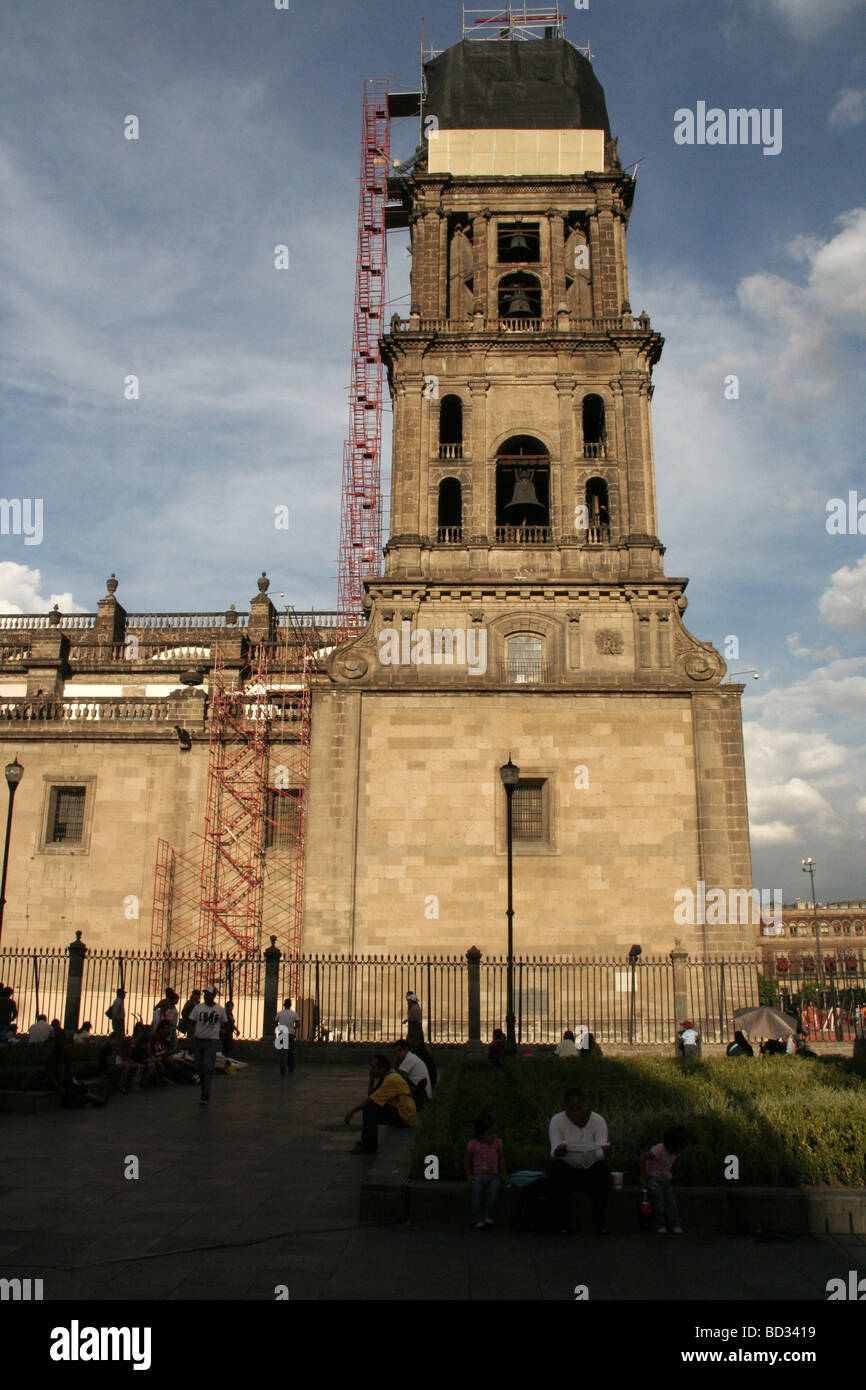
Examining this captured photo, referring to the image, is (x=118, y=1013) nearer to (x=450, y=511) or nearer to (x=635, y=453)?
(x=450, y=511)

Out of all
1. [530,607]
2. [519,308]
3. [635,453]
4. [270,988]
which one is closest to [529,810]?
[530,607]

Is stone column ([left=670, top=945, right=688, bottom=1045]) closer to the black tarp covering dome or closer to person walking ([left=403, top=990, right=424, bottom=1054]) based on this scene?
person walking ([left=403, top=990, right=424, bottom=1054])

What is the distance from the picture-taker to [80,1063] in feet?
58.2

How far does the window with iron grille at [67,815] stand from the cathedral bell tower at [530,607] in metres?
9.72

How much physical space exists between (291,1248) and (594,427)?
28.9 metres

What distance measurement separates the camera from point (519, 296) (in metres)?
33.3

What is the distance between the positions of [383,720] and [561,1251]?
67.0 ft

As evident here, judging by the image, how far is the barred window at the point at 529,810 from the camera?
27.5 m

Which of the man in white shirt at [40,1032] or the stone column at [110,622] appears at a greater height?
the stone column at [110,622]

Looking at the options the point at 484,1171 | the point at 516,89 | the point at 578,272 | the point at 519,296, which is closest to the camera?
the point at 484,1171

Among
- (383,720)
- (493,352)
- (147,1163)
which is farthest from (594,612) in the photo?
(147,1163)

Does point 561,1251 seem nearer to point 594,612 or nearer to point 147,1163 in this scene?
point 147,1163

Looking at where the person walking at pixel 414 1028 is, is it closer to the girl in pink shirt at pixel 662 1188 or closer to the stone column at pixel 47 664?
the girl in pink shirt at pixel 662 1188

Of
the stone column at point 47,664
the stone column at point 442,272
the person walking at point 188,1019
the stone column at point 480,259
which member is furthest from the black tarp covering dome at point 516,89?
the person walking at point 188,1019
